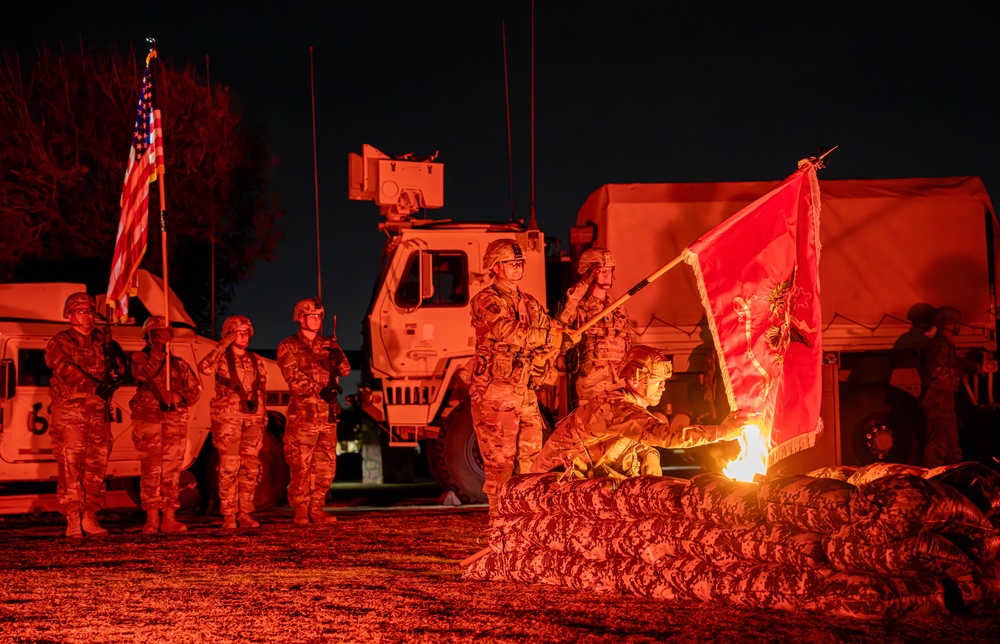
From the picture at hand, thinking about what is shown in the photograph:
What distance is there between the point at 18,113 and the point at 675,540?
1815 cm

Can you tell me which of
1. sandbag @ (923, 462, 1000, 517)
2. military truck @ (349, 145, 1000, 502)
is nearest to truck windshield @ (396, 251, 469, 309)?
military truck @ (349, 145, 1000, 502)

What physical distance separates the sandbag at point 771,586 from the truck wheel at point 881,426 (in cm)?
707

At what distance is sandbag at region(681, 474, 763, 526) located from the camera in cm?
502

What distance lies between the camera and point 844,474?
19.4 feet

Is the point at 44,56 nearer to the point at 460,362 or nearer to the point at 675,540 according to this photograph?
the point at 460,362

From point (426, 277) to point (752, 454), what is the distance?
596cm

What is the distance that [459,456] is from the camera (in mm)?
11578

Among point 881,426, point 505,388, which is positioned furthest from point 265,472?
point 881,426

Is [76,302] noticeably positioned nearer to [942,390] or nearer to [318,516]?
[318,516]

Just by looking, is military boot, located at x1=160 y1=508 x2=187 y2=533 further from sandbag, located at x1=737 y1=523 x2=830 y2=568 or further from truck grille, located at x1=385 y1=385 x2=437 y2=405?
sandbag, located at x1=737 y1=523 x2=830 y2=568

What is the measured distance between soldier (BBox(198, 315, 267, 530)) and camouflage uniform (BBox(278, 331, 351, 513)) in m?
0.30

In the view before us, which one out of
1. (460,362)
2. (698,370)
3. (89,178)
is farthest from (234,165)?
(698,370)

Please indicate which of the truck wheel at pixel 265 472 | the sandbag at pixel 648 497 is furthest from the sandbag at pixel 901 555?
the truck wheel at pixel 265 472

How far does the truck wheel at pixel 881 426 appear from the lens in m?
11.7
